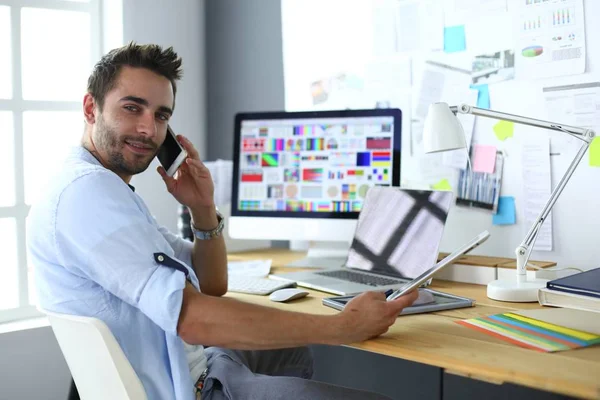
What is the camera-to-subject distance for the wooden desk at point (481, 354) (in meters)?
1.05

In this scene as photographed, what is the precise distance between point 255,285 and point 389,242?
16.1 inches

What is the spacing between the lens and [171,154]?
1.95 metres

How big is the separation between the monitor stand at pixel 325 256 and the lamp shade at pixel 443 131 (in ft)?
2.11

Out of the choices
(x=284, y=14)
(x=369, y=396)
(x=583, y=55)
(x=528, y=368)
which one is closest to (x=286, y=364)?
(x=369, y=396)

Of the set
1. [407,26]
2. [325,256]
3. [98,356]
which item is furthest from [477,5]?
[98,356]

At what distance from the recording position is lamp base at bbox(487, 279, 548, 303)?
1.63m

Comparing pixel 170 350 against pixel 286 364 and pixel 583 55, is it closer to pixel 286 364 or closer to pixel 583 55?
pixel 286 364

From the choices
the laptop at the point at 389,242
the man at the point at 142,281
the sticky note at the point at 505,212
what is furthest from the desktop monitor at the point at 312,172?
the man at the point at 142,281

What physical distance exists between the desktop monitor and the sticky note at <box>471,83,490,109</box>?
0.27 m

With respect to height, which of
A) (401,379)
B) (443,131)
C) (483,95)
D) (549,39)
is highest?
(549,39)

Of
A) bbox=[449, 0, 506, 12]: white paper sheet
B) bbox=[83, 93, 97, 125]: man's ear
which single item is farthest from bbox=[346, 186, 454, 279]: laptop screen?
bbox=[83, 93, 97, 125]: man's ear

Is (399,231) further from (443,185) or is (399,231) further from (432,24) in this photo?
(432,24)

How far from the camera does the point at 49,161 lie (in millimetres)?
2574

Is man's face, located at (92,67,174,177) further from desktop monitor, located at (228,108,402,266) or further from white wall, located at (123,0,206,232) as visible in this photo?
white wall, located at (123,0,206,232)
